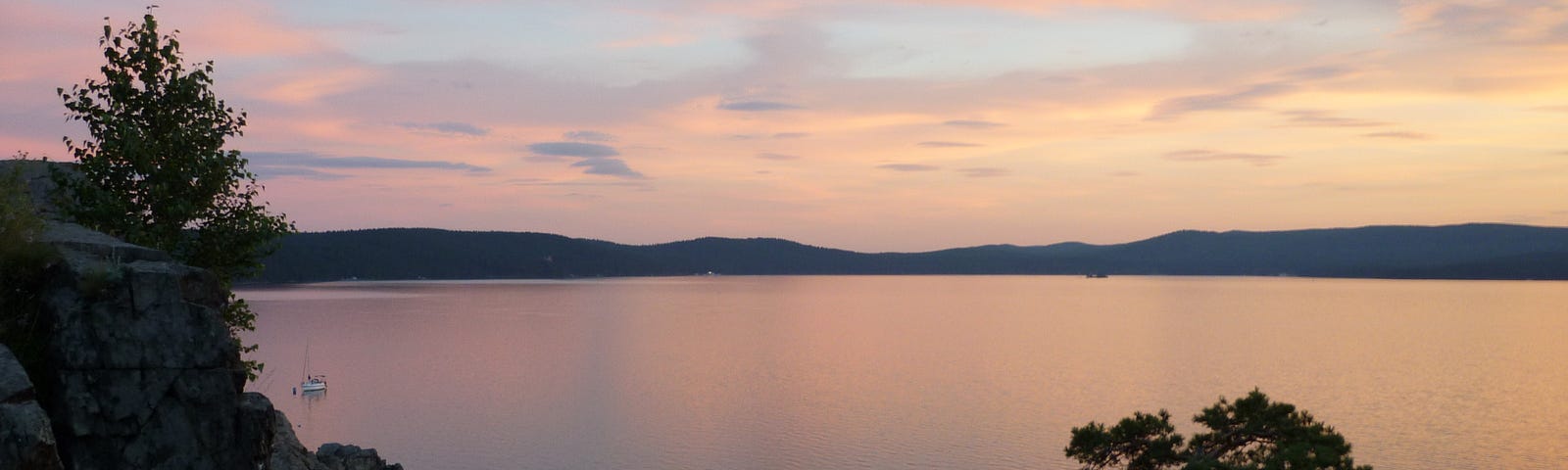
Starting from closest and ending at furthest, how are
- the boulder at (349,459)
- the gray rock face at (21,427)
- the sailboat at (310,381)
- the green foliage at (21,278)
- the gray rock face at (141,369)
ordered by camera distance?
the gray rock face at (21,427), the green foliage at (21,278), the gray rock face at (141,369), the boulder at (349,459), the sailboat at (310,381)

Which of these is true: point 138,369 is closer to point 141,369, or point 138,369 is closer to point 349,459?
point 141,369

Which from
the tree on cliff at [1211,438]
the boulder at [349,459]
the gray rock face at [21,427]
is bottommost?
the boulder at [349,459]

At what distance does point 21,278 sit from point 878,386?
2435 inches

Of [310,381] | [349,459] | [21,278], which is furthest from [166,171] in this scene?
[310,381]

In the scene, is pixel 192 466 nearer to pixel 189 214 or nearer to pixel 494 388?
pixel 189 214

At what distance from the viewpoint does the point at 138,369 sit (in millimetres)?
15000

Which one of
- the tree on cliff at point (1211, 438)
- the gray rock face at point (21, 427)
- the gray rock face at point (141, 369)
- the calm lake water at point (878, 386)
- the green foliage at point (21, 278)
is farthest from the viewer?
the calm lake water at point (878, 386)

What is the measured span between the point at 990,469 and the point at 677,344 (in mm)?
64990

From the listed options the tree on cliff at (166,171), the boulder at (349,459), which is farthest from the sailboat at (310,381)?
the tree on cliff at (166,171)

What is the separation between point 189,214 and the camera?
20.9 metres

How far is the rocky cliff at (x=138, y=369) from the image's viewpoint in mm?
14609

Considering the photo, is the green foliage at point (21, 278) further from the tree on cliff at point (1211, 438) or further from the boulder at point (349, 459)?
the boulder at point (349, 459)

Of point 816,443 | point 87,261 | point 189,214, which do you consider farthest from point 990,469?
point 87,261

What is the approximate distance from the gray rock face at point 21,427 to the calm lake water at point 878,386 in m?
35.5
